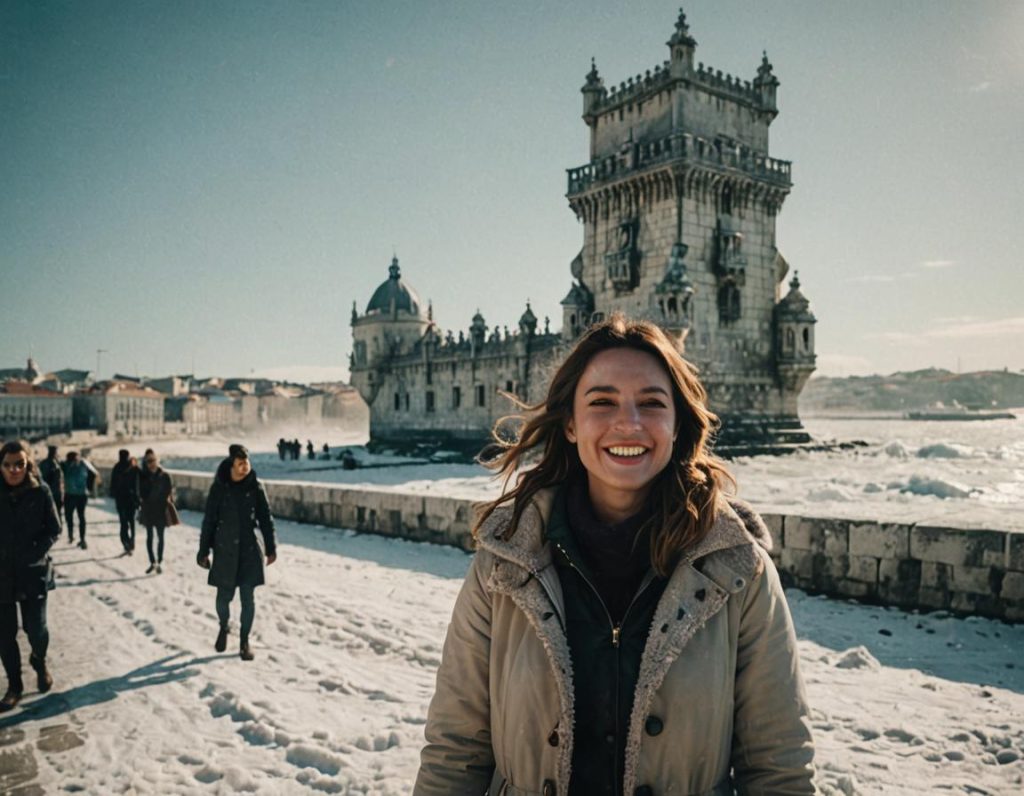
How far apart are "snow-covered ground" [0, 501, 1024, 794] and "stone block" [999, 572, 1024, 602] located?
0.95ft

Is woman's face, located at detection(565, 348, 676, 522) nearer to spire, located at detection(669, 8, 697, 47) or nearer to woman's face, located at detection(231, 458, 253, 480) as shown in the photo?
woman's face, located at detection(231, 458, 253, 480)

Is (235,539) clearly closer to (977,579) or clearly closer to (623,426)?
(623,426)

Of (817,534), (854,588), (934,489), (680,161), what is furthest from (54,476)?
(680,161)

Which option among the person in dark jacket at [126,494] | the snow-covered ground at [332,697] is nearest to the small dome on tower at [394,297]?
the person in dark jacket at [126,494]

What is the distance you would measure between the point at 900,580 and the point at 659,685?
6330 millimetres

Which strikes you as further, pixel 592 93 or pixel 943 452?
pixel 943 452

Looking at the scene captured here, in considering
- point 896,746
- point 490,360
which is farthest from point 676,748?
point 490,360

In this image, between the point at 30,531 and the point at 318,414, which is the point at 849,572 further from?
the point at 318,414

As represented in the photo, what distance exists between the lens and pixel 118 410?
7200 centimetres

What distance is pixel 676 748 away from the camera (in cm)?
174

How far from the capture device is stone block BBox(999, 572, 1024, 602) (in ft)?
20.2

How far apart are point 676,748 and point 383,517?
9.88 metres

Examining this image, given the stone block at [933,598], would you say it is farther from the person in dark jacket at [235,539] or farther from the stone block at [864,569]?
the person in dark jacket at [235,539]

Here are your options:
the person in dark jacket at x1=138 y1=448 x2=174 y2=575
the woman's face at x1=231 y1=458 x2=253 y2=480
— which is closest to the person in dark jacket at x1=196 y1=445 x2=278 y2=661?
the woman's face at x1=231 y1=458 x2=253 y2=480
